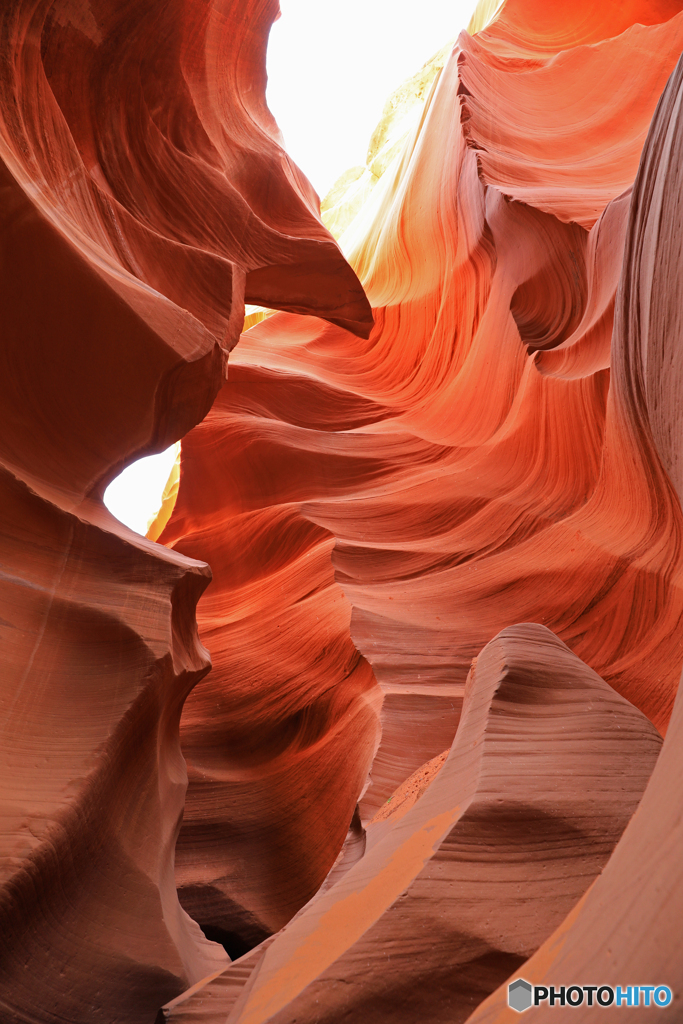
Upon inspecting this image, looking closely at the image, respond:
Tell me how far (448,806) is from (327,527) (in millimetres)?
2008

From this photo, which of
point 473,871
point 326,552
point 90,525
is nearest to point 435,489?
point 326,552

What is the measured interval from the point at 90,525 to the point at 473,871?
1300mm

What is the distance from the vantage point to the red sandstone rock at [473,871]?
1.28m

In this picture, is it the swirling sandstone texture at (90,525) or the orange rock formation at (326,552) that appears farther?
the swirling sandstone texture at (90,525)

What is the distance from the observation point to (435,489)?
3611 millimetres

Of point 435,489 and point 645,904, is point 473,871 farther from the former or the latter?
point 435,489

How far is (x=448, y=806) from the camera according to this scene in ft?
4.99

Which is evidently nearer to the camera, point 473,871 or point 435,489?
point 473,871

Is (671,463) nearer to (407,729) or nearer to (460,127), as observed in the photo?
(407,729)

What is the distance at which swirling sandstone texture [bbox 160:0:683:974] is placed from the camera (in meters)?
2.68

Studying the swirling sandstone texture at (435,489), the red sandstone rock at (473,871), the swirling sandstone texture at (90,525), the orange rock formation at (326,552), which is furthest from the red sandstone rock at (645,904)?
the swirling sandstone texture at (90,525)

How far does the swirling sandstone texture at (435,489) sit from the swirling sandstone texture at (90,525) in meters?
→ 0.54

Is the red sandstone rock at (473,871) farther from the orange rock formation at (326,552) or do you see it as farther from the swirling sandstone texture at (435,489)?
the swirling sandstone texture at (435,489)

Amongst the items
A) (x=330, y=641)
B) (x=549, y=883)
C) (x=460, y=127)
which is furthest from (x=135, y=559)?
(x=460, y=127)
